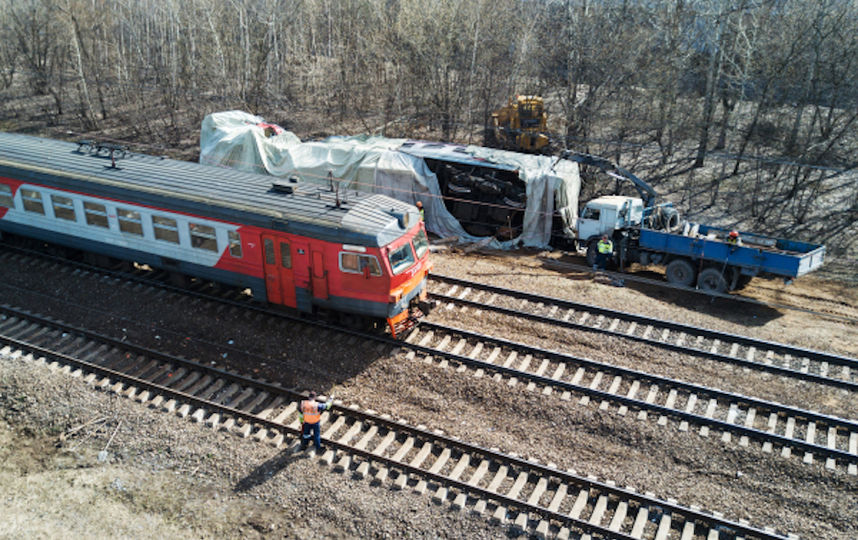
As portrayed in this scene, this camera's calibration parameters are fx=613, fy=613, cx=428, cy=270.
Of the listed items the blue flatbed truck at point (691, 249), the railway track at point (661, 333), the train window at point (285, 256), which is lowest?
the railway track at point (661, 333)

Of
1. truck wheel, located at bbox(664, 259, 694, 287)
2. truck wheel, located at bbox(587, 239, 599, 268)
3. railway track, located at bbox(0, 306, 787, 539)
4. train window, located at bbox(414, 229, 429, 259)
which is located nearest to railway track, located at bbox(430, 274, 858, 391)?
train window, located at bbox(414, 229, 429, 259)

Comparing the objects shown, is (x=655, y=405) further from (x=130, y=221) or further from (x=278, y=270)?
(x=130, y=221)

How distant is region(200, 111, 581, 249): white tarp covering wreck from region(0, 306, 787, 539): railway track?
31.1ft

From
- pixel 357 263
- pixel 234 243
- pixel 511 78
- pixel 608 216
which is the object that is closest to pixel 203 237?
pixel 234 243

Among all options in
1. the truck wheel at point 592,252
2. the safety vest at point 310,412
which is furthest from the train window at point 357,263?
the truck wheel at point 592,252

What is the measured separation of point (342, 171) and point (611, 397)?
13.4m

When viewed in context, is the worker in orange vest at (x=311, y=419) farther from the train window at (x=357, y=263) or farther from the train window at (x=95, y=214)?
the train window at (x=95, y=214)

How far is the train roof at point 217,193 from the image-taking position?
41.5 feet

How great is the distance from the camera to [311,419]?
33.4 feet

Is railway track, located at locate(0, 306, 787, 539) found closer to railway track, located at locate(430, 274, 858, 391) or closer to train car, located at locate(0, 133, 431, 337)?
train car, located at locate(0, 133, 431, 337)

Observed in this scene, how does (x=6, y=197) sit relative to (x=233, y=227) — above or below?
below

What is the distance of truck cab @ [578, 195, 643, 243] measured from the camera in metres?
18.2

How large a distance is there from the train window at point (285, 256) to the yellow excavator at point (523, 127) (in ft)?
54.1

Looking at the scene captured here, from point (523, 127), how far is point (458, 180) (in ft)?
24.9
